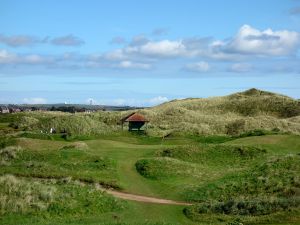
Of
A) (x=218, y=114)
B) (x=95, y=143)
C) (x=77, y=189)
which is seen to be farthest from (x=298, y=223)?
(x=218, y=114)

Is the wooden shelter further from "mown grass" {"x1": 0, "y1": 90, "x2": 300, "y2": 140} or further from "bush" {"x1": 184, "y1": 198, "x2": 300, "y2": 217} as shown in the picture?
"bush" {"x1": 184, "y1": 198, "x2": 300, "y2": 217}

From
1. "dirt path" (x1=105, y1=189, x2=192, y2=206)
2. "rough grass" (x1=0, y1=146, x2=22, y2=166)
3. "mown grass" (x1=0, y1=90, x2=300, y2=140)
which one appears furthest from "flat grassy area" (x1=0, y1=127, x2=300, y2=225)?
"mown grass" (x1=0, y1=90, x2=300, y2=140)

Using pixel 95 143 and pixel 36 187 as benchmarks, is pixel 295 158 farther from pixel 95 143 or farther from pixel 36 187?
pixel 95 143

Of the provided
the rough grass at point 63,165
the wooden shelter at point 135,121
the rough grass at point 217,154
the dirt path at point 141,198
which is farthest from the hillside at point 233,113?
the dirt path at point 141,198

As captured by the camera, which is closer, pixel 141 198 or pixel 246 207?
pixel 246 207

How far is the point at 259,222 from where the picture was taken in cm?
2422

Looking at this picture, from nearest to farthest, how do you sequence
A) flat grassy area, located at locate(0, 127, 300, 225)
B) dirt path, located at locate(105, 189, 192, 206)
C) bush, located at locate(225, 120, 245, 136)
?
flat grassy area, located at locate(0, 127, 300, 225) → dirt path, located at locate(105, 189, 192, 206) → bush, located at locate(225, 120, 245, 136)

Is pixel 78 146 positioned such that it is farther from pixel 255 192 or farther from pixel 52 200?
pixel 255 192

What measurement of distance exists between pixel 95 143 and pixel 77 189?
69.2 feet

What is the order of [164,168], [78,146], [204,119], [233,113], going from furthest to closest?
[233,113]
[204,119]
[78,146]
[164,168]

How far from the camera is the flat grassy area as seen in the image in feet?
85.5

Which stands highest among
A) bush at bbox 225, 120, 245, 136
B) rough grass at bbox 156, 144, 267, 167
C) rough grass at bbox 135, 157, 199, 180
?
bush at bbox 225, 120, 245, 136

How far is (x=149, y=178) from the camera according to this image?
3659cm

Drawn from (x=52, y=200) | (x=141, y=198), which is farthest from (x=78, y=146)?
(x=52, y=200)
